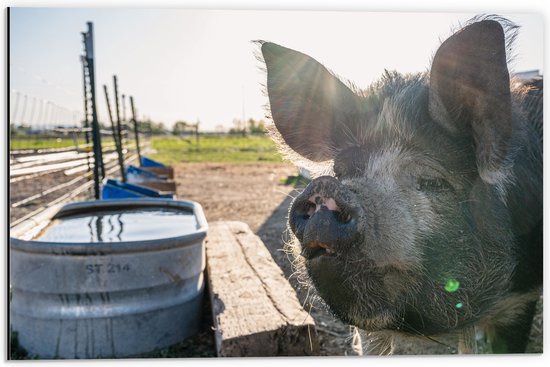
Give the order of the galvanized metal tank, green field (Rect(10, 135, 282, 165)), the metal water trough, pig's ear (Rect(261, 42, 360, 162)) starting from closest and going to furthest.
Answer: pig's ear (Rect(261, 42, 360, 162)) → the galvanized metal tank → green field (Rect(10, 135, 282, 165)) → the metal water trough

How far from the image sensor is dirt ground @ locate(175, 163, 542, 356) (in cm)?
191

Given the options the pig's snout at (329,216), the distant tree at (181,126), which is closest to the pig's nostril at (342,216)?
the pig's snout at (329,216)

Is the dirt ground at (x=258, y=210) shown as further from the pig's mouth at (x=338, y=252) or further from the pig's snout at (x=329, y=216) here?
the pig's snout at (x=329, y=216)

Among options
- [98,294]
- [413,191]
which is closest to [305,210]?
[413,191]

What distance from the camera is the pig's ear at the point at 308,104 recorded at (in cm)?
124

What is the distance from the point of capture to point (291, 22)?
73.6 inches

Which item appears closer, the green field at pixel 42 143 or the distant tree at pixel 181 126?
the green field at pixel 42 143

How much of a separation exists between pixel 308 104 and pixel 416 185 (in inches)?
14.7

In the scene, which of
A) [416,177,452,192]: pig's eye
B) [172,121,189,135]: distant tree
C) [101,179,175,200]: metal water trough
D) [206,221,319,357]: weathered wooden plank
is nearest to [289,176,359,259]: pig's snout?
[416,177,452,192]: pig's eye

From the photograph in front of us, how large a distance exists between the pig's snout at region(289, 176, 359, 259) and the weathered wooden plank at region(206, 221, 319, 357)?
2.52 ft

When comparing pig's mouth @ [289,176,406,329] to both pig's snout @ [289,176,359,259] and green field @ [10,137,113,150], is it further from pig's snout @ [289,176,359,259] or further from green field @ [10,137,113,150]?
green field @ [10,137,113,150]

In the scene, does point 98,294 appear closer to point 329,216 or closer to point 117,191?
point 329,216

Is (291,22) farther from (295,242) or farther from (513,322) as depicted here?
(513,322)

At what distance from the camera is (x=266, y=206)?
4.82 meters
